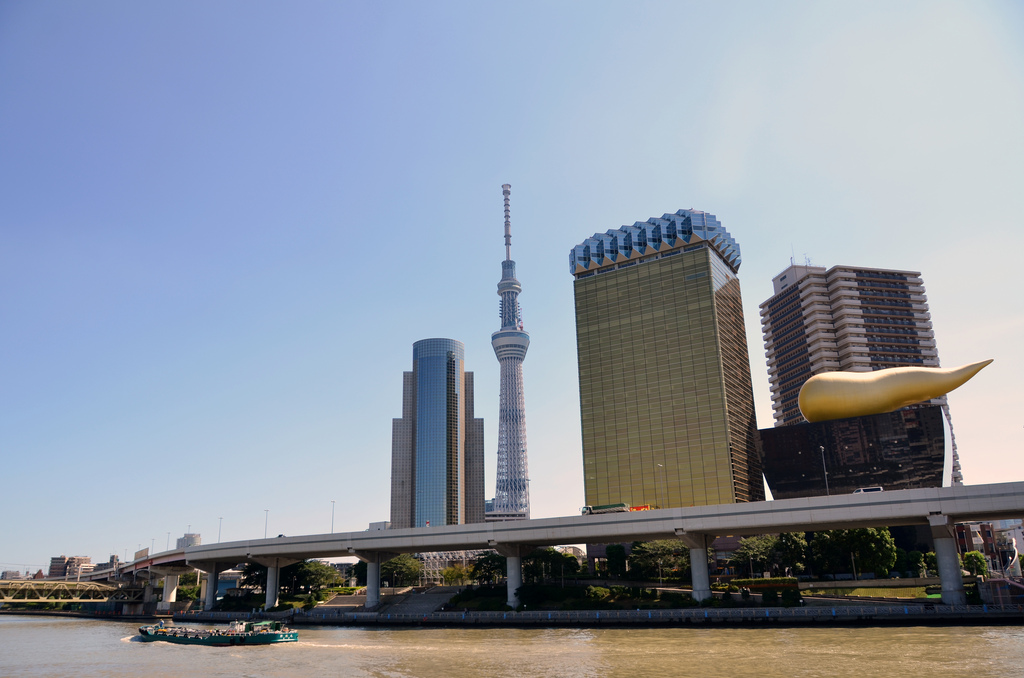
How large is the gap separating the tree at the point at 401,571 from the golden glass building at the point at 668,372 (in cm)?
5182

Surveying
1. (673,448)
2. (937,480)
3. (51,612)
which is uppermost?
(673,448)

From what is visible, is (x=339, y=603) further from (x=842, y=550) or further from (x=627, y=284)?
(x=627, y=284)

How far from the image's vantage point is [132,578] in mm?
149125

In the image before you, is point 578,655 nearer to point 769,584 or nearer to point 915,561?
point 769,584

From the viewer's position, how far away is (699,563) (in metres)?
79.1

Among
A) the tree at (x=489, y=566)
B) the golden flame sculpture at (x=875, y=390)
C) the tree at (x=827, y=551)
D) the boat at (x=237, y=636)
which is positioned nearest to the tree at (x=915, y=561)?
the tree at (x=827, y=551)

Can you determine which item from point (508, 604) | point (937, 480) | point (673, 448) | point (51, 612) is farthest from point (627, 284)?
point (51, 612)

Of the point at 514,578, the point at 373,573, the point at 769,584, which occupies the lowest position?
the point at 769,584

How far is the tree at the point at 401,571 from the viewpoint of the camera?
13738 cm

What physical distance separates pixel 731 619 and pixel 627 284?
413 feet

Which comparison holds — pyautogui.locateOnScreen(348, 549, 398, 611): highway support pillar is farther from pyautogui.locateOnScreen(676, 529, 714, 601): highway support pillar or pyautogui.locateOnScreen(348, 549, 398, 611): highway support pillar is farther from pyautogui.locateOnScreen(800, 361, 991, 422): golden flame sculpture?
pyautogui.locateOnScreen(800, 361, 991, 422): golden flame sculpture

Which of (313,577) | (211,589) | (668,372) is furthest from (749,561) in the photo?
(211,589)

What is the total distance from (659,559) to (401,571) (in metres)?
59.7

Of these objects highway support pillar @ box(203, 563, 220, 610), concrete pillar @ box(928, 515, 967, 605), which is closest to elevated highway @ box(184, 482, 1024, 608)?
concrete pillar @ box(928, 515, 967, 605)
